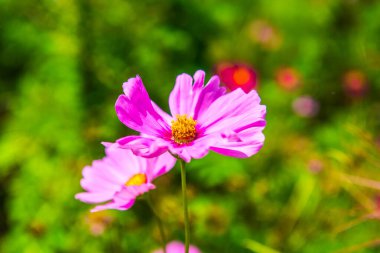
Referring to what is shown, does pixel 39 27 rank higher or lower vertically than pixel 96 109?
higher

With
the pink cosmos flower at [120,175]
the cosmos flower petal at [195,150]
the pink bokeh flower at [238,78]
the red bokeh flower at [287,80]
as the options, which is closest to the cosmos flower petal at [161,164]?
the pink cosmos flower at [120,175]

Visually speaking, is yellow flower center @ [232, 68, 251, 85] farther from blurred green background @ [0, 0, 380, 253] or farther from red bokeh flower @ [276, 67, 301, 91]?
red bokeh flower @ [276, 67, 301, 91]

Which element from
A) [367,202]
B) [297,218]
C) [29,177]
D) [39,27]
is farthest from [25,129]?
[367,202]

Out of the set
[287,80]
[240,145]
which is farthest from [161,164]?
[287,80]

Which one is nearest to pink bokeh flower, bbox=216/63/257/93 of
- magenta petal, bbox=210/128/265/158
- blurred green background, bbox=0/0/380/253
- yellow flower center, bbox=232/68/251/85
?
yellow flower center, bbox=232/68/251/85

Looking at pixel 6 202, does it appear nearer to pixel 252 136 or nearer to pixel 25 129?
pixel 25 129

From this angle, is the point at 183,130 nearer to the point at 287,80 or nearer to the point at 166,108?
the point at 166,108

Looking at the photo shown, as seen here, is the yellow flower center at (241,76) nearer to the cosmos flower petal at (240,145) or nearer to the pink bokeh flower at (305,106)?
the cosmos flower petal at (240,145)
